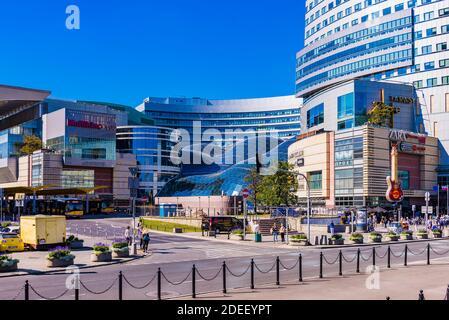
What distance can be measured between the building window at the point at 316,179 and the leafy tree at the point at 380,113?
13817mm

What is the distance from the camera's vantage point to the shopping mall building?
88625mm

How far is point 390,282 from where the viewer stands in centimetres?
2223

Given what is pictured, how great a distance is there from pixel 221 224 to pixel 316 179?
137 feet

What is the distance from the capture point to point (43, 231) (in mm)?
39344

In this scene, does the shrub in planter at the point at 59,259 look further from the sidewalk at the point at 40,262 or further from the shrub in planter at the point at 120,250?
the shrub in planter at the point at 120,250

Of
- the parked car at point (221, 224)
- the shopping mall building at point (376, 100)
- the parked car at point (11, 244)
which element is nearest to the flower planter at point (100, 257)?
the parked car at point (11, 244)

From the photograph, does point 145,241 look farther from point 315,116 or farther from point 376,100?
point 315,116

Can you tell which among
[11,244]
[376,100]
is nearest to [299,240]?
[11,244]

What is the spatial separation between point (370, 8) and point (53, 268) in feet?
340

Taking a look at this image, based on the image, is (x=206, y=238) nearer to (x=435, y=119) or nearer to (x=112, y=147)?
(x=435, y=119)

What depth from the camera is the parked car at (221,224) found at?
60466mm

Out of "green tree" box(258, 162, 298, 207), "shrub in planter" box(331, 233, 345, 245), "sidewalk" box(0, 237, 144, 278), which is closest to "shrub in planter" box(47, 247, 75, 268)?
"sidewalk" box(0, 237, 144, 278)

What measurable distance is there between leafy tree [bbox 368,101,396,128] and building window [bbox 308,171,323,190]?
1382cm
